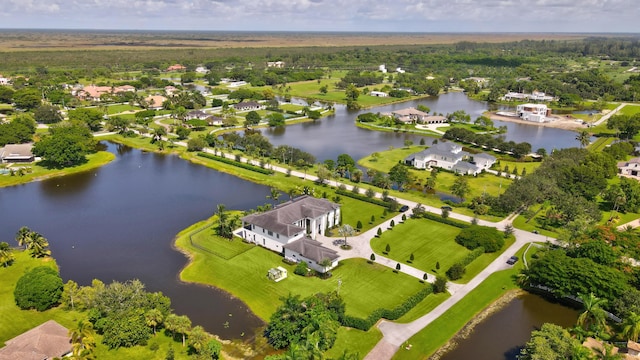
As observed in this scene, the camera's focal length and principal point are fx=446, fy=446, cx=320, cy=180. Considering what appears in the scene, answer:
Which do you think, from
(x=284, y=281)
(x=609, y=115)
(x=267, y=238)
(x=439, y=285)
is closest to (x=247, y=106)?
(x=267, y=238)

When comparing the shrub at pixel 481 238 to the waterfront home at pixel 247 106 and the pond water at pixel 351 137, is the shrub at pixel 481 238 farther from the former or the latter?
the waterfront home at pixel 247 106

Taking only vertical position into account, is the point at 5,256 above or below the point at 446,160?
below

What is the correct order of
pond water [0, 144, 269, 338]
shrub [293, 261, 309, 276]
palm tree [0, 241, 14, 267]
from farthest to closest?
palm tree [0, 241, 14, 267] → shrub [293, 261, 309, 276] → pond water [0, 144, 269, 338]

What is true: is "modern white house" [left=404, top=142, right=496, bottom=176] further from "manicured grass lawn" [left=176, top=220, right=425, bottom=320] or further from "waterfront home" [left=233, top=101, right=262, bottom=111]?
"waterfront home" [left=233, top=101, right=262, bottom=111]

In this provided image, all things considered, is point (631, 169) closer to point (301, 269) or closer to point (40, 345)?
point (301, 269)

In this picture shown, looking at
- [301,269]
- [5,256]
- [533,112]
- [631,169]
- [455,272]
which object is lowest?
[301,269]

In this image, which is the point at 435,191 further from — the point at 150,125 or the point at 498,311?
the point at 150,125

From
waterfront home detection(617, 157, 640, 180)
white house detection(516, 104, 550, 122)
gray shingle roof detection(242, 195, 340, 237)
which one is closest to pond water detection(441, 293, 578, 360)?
gray shingle roof detection(242, 195, 340, 237)

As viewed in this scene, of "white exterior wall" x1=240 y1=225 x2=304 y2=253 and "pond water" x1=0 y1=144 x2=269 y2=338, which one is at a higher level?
"white exterior wall" x1=240 y1=225 x2=304 y2=253
